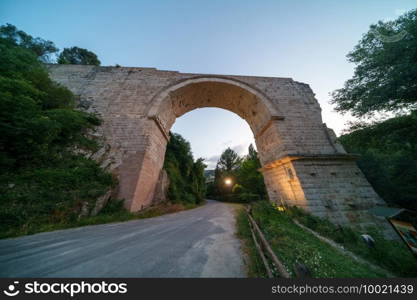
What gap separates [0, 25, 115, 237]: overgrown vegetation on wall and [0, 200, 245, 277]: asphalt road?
3.42 ft

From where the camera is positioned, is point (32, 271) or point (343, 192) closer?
point (32, 271)

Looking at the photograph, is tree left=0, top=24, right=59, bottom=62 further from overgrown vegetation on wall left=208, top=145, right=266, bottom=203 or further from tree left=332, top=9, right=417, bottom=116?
overgrown vegetation on wall left=208, top=145, right=266, bottom=203

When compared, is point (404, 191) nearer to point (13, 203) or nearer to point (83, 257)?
point (83, 257)

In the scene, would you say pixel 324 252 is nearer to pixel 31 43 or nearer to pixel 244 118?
pixel 244 118

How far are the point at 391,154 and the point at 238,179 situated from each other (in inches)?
614

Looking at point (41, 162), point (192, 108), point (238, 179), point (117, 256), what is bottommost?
point (117, 256)

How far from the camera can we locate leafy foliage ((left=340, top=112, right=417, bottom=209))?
591 cm

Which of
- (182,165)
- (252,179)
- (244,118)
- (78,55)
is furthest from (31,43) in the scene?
(252,179)

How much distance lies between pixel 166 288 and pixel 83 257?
1.91m

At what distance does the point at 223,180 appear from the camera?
982 inches

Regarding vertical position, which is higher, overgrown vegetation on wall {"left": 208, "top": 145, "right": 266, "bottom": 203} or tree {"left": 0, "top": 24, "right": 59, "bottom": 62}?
tree {"left": 0, "top": 24, "right": 59, "bottom": 62}

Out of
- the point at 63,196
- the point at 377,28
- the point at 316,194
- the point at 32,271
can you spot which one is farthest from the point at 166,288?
the point at 377,28

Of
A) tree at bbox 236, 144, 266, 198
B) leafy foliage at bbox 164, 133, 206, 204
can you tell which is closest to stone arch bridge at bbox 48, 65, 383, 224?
leafy foliage at bbox 164, 133, 206, 204

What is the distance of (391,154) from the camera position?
10875mm
